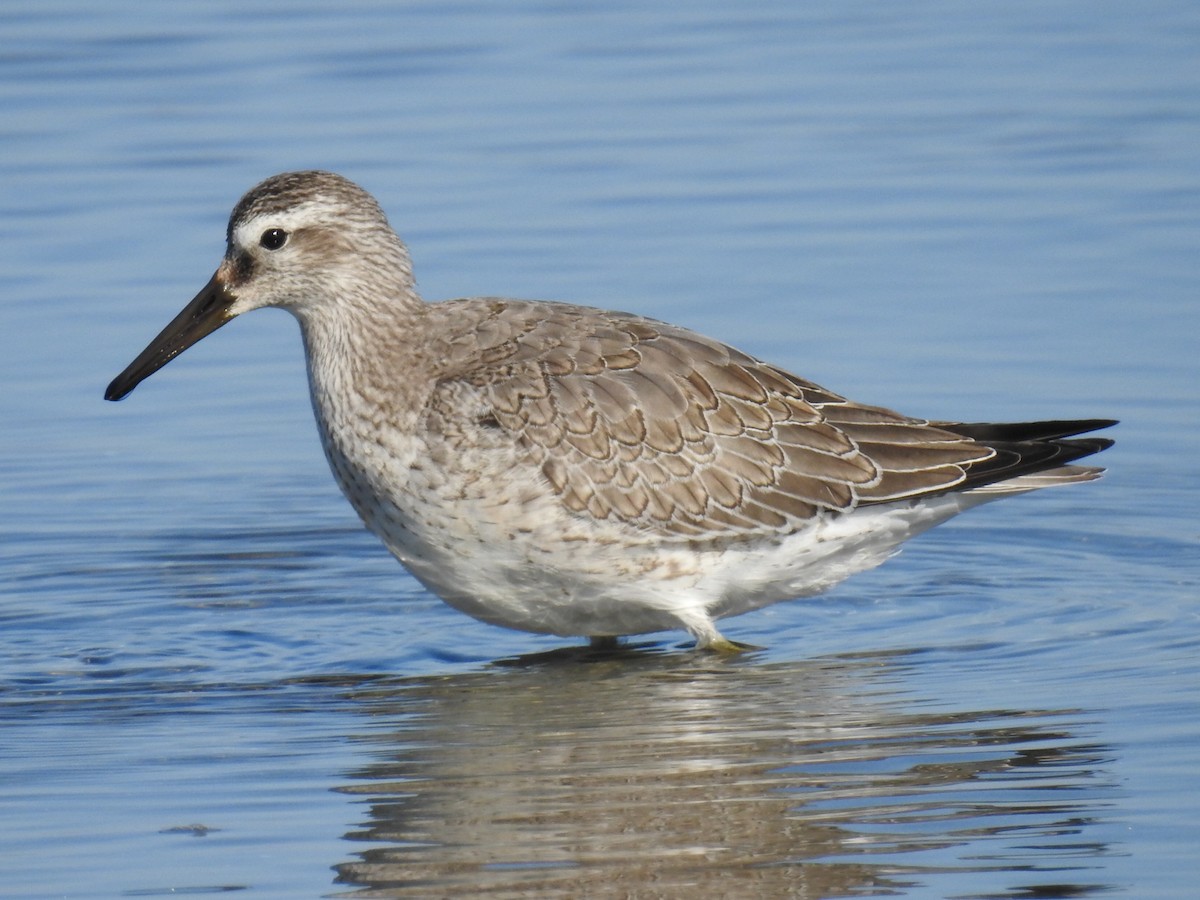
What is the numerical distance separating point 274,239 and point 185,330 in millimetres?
601

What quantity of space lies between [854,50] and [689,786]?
36.7 feet

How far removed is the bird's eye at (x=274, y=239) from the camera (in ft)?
31.3

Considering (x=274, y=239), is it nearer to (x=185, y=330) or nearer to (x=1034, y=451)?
(x=185, y=330)

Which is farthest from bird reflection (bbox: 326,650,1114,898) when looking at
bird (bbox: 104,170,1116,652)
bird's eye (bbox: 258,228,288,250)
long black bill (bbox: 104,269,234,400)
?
bird's eye (bbox: 258,228,288,250)

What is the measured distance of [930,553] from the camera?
36.8 ft

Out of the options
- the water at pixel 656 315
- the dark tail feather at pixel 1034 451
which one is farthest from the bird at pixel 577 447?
the water at pixel 656 315

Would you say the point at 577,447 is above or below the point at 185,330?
below

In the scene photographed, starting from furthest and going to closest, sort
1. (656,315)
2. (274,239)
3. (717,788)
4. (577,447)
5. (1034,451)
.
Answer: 1. (656,315)
2. (1034,451)
3. (274,239)
4. (577,447)
5. (717,788)

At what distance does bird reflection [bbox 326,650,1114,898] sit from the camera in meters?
7.02

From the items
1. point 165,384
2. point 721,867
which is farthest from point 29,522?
point 721,867

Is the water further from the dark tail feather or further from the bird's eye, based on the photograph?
the bird's eye

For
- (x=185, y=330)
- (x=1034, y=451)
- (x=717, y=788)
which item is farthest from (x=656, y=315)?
(x=717, y=788)

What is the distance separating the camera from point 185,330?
32.2 feet

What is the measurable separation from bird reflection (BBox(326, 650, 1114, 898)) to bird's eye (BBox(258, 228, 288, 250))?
1.87 meters
